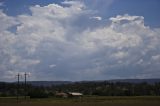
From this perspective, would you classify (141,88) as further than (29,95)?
Yes

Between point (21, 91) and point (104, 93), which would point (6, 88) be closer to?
point (21, 91)

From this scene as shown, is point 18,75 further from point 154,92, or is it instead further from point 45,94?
point 154,92

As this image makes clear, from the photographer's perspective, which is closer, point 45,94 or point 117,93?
point 45,94

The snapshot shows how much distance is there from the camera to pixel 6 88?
177500 millimetres

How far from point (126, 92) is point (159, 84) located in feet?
124

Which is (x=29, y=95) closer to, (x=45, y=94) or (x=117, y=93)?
(x=45, y=94)

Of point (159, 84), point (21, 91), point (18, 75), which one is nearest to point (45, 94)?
point (18, 75)

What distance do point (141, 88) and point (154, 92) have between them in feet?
29.8

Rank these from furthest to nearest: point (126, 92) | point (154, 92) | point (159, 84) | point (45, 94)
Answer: point (159, 84) → point (154, 92) → point (126, 92) → point (45, 94)

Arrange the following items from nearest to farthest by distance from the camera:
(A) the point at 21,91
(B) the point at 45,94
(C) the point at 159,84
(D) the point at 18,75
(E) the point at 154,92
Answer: (D) the point at 18,75
(B) the point at 45,94
(E) the point at 154,92
(A) the point at 21,91
(C) the point at 159,84

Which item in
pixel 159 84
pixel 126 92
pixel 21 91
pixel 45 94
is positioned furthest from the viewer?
pixel 159 84

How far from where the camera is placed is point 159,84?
170 metres

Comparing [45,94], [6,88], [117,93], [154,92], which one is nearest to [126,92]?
[117,93]

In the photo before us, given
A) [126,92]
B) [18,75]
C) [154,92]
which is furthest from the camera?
[154,92]
